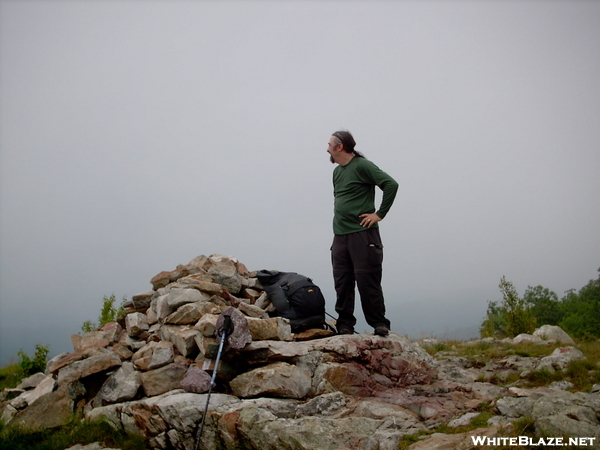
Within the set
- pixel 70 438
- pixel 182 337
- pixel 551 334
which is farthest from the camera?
pixel 551 334

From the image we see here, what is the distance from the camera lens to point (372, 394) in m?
6.50

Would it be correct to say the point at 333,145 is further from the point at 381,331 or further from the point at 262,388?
the point at 262,388

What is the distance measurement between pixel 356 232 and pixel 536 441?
4.29 m

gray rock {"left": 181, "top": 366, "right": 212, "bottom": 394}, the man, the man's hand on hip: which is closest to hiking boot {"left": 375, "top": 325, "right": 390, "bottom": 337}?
the man

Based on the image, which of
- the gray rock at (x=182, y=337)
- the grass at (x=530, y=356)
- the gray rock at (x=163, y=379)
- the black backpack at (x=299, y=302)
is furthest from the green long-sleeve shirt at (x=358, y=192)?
the gray rock at (x=163, y=379)

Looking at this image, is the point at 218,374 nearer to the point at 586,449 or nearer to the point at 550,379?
the point at 586,449

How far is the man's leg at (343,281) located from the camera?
809 centimetres

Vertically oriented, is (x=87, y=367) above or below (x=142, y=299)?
below

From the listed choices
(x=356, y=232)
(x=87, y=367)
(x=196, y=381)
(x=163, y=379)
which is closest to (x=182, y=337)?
(x=163, y=379)

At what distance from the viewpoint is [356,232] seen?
25.6 ft

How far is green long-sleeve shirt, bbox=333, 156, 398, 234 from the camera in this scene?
25.4 feet

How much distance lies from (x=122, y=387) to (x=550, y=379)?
6519 mm

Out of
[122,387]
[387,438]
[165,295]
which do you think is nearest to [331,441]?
[387,438]

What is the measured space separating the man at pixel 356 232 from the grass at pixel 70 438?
3.98m
